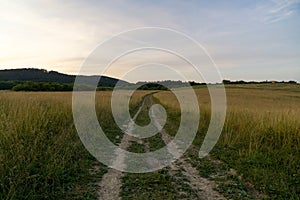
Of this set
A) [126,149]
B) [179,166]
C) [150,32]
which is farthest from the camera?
[150,32]

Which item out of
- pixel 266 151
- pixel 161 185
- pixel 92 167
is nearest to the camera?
pixel 161 185

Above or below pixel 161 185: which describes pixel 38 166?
above

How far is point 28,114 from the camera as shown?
8.00 meters

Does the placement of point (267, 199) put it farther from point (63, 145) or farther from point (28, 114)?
point (28, 114)

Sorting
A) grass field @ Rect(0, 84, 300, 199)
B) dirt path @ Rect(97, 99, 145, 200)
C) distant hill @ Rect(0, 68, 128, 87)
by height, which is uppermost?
distant hill @ Rect(0, 68, 128, 87)

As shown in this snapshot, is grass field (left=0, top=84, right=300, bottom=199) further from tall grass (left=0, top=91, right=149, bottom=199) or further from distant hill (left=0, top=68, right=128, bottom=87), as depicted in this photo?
distant hill (left=0, top=68, right=128, bottom=87)

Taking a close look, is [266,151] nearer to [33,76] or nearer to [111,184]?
[111,184]

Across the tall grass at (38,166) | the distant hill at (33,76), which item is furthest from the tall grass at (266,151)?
the distant hill at (33,76)

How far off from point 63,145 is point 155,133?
6325 mm

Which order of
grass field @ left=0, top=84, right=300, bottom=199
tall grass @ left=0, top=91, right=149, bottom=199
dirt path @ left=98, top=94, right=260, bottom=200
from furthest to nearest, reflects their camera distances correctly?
dirt path @ left=98, top=94, right=260, bottom=200 < grass field @ left=0, top=84, right=300, bottom=199 < tall grass @ left=0, top=91, right=149, bottom=199

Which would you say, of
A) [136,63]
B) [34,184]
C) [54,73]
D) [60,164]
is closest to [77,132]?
[60,164]

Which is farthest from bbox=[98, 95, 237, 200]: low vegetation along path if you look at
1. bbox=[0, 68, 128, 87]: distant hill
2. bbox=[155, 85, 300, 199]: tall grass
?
bbox=[0, 68, 128, 87]: distant hill

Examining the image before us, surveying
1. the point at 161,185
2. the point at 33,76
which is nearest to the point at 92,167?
the point at 161,185

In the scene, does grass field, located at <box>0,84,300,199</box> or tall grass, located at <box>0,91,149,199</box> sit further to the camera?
grass field, located at <box>0,84,300,199</box>
